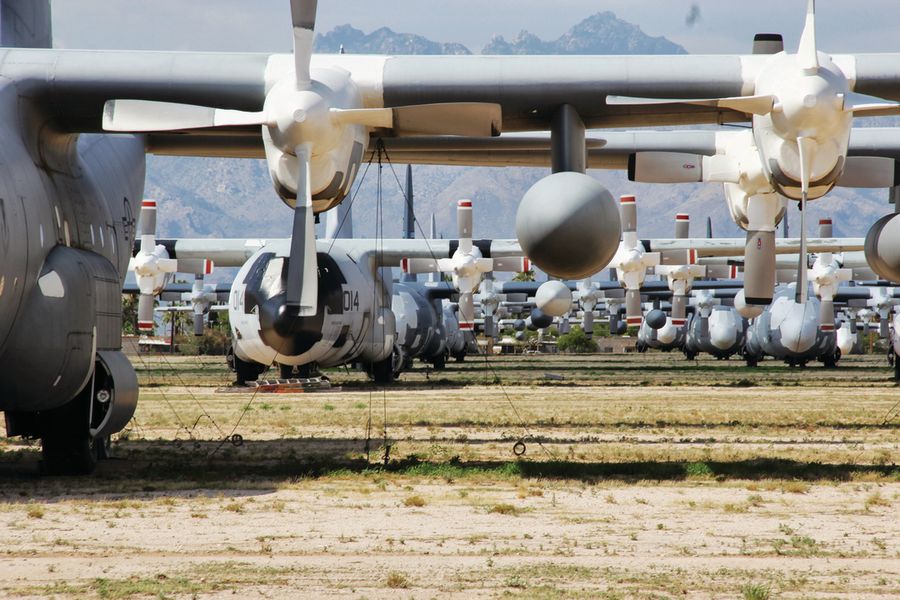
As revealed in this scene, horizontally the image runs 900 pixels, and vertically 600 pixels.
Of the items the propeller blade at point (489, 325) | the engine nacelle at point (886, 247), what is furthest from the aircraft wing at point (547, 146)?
the propeller blade at point (489, 325)

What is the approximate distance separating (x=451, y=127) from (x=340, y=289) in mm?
15058

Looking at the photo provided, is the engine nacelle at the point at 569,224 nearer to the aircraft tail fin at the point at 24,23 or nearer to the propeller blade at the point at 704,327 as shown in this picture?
the aircraft tail fin at the point at 24,23

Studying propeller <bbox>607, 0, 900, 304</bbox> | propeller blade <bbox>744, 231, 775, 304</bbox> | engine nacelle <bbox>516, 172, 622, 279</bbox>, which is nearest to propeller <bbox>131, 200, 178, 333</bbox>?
propeller blade <bbox>744, 231, 775, 304</bbox>

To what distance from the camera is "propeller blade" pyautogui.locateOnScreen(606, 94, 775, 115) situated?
1092cm

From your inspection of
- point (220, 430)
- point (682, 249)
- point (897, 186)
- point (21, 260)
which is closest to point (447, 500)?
point (21, 260)

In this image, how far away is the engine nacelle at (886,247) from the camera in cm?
1273

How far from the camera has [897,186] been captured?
13672mm

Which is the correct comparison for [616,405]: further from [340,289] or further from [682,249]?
[682,249]

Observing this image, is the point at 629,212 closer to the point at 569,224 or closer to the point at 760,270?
the point at 760,270

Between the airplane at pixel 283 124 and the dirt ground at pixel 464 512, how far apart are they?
133cm

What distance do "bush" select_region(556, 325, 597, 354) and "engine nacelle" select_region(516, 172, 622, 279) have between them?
3602 inches

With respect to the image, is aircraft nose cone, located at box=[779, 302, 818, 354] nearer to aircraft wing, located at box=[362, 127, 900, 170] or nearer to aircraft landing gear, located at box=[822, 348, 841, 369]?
aircraft landing gear, located at box=[822, 348, 841, 369]

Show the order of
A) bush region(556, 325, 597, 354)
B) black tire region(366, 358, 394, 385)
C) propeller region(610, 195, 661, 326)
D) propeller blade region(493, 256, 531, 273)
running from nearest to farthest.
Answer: black tire region(366, 358, 394, 385)
propeller region(610, 195, 661, 326)
propeller blade region(493, 256, 531, 273)
bush region(556, 325, 597, 354)

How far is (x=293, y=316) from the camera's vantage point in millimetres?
22266
